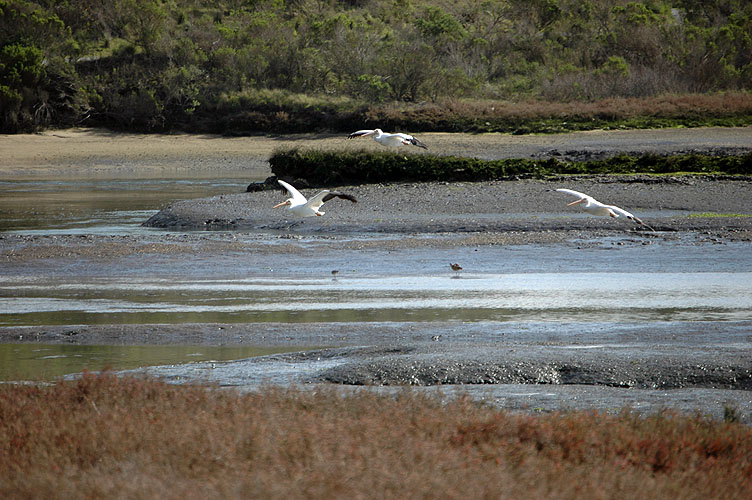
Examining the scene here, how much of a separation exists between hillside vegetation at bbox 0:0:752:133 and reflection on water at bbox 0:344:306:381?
31636 mm

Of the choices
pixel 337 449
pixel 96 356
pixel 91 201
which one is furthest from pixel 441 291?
pixel 91 201

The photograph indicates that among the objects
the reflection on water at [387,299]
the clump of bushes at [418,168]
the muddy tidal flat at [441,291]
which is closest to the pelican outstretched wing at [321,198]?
the muddy tidal flat at [441,291]

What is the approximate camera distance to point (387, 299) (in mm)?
13719

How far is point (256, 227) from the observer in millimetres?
22328

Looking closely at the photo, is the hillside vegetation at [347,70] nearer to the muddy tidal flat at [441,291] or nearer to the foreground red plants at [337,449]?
the muddy tidal flat at [441,291]

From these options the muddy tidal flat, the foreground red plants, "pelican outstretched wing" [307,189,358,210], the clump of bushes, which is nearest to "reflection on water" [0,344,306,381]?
the muddy tidal flat

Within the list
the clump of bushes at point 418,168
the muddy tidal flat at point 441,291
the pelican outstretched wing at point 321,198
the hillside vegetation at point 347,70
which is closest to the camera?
the muddy tidal flat at point 441,291

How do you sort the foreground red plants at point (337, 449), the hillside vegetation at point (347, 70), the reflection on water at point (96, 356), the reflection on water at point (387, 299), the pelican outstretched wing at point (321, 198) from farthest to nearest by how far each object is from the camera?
the hillside vegetation at point (347, 70), the pelican outstretched wing at point (321, 198), the reflection on water at point (387, 299), the reflection on water at point (96, 356), the foreground red plants at point (337, 449)

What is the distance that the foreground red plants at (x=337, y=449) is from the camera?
182 inches

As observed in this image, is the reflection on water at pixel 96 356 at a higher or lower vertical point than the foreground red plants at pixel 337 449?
lower

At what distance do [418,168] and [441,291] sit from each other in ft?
45.2

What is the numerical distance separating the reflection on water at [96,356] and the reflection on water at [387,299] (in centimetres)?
142

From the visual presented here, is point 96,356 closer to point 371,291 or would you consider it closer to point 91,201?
point 371,291

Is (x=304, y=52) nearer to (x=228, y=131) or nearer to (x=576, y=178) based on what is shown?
(x=228, y=131)
